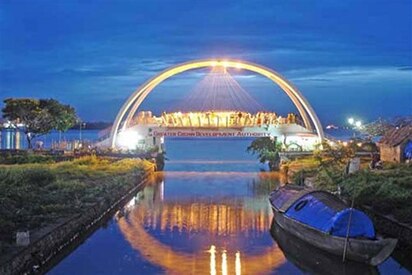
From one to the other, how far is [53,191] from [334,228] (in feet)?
50.5

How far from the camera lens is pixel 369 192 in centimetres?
3016

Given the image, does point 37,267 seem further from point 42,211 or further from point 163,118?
point 163,118

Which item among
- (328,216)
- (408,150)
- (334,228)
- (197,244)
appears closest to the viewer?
(334,228)

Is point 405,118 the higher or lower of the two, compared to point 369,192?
higher

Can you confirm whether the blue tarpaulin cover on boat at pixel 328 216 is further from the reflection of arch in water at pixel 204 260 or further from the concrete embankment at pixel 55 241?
the concrete embankment at pixel 55 241

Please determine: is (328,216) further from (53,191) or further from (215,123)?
(215,123)

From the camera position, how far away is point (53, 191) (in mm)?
32125

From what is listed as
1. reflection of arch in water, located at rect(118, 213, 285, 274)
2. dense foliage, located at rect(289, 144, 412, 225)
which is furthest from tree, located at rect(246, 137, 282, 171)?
reflection of arch in water, located at rect(118, 213, 285, 274)

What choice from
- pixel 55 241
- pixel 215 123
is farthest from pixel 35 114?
pixel 55 241

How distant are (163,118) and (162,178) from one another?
21.5 m

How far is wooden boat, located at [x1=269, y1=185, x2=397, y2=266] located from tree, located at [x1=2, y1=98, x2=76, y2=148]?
Result: 1780 inches

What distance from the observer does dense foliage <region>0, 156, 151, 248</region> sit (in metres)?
23.3

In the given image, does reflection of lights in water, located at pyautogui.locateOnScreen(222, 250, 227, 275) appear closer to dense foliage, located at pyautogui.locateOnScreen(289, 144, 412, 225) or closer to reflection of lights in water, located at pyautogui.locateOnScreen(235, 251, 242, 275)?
reflection of lights in water, located at pyautogui.locateOnScreen(235, 251, 242, 275)

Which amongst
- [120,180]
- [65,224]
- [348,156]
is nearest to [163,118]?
[348,156]
